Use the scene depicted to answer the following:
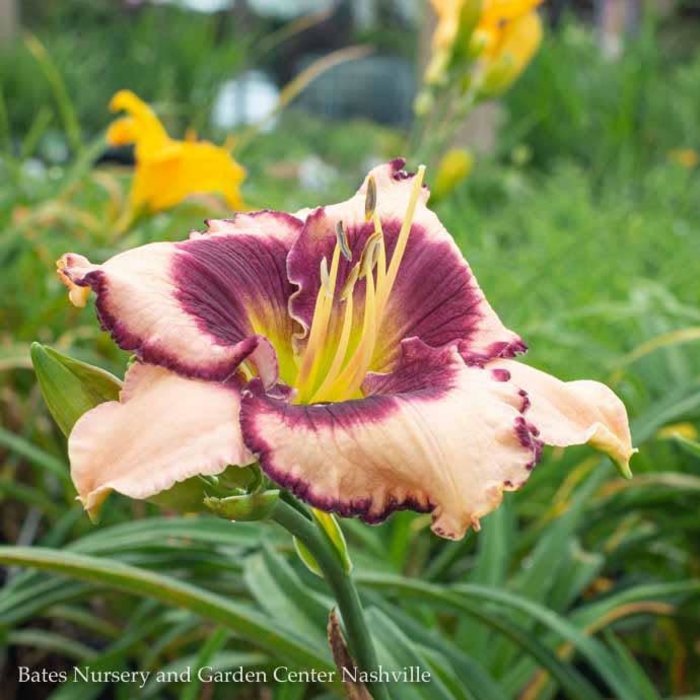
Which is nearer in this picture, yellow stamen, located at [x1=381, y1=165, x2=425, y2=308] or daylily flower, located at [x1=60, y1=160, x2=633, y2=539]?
daylily flower, located at [x1=60, y1=160, x2=633, y2=539]

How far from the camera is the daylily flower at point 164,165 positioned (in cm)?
149

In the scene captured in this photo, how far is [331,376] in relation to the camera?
1.96ft

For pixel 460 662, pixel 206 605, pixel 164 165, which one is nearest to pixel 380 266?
pixel 206 605

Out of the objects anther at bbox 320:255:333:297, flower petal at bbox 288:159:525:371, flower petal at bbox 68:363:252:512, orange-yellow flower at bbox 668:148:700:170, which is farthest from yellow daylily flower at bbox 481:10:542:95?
orange-yellow flower at bbox 668:148:700:170

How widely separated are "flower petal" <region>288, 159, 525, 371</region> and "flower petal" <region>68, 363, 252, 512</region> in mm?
129

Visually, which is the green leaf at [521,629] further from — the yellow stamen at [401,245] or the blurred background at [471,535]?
the yellow stamen at [401,245]

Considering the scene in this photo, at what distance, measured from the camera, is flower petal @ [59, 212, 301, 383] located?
53 cm

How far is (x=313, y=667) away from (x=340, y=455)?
305 mm

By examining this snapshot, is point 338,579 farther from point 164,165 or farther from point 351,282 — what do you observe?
point 164,165

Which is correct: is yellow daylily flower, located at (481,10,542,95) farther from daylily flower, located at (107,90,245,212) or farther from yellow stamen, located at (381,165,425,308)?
yellow stamen, located at (381,165,425,308)

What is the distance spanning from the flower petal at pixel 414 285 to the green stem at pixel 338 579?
0.37ft

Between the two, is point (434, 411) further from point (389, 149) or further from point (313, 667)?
point (389, 149)

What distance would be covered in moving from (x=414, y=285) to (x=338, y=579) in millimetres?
185

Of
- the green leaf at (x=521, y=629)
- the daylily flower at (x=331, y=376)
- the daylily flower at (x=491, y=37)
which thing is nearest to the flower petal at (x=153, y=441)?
the daylily flower at (x=331, y=376)
